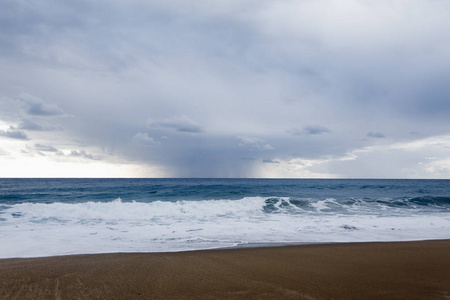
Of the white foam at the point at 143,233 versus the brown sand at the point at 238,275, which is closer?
the brown sand at the point at 238,275

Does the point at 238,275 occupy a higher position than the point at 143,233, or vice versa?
the point at 238,275

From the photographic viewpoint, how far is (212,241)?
842 cm

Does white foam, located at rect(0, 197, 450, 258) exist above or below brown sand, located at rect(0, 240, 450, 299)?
below

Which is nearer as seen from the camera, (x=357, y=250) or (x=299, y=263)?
(x=299, y=263)

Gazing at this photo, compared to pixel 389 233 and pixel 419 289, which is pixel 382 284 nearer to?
pixel 419 289

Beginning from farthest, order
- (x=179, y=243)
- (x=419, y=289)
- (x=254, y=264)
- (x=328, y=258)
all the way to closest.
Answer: (x=179, y=243)
(x=328, y=258)
(x=254, y=264)
(x=419, y=289)

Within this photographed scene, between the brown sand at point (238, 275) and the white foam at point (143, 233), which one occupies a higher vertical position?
the brown sand at point (238, 275)

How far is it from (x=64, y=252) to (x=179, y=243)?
300 centimetres

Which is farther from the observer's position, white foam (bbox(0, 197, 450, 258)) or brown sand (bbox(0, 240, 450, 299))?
white foam (bbox(0, 197, 450, 258))

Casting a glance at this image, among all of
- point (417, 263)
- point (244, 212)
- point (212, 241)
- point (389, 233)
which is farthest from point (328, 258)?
point (244, 212)

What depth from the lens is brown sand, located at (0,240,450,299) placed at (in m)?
4.16

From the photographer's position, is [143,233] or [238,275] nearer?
[238,275]

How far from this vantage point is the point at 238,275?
16.3ft

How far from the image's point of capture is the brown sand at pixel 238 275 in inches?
164
